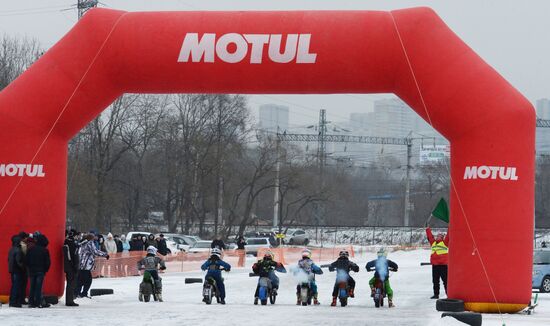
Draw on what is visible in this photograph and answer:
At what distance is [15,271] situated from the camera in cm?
1956

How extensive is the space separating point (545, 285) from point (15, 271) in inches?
664

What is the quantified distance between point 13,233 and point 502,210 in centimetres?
894

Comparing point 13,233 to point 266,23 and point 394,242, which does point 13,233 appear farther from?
point 394,242

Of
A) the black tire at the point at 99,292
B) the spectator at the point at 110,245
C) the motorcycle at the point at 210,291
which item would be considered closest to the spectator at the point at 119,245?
the spectator at the point at 110,245

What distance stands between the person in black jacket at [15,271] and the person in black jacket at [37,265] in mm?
244

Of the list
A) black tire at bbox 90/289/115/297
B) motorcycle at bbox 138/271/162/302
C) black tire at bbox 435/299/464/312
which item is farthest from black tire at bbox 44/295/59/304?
black tire at bbox 435/299/464/312

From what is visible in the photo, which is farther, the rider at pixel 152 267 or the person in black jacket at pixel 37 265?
the rider at pixel 152 267

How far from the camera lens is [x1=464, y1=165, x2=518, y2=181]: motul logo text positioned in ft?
61.4

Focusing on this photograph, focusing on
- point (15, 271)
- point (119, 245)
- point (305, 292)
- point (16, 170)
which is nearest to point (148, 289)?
point (305, 292)

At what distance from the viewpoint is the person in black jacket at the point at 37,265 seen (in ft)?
63.2

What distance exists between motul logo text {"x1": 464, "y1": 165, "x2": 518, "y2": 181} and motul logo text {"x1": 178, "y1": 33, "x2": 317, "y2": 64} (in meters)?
3.50

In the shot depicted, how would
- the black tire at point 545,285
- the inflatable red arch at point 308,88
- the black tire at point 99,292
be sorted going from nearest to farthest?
the inflatable red arch at point 308,88
the black tire at point 99,292
the black tire at point 545,285

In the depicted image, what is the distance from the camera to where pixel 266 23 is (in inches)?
767

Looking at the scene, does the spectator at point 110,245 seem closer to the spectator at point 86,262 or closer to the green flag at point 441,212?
the spectator at point 86,262
